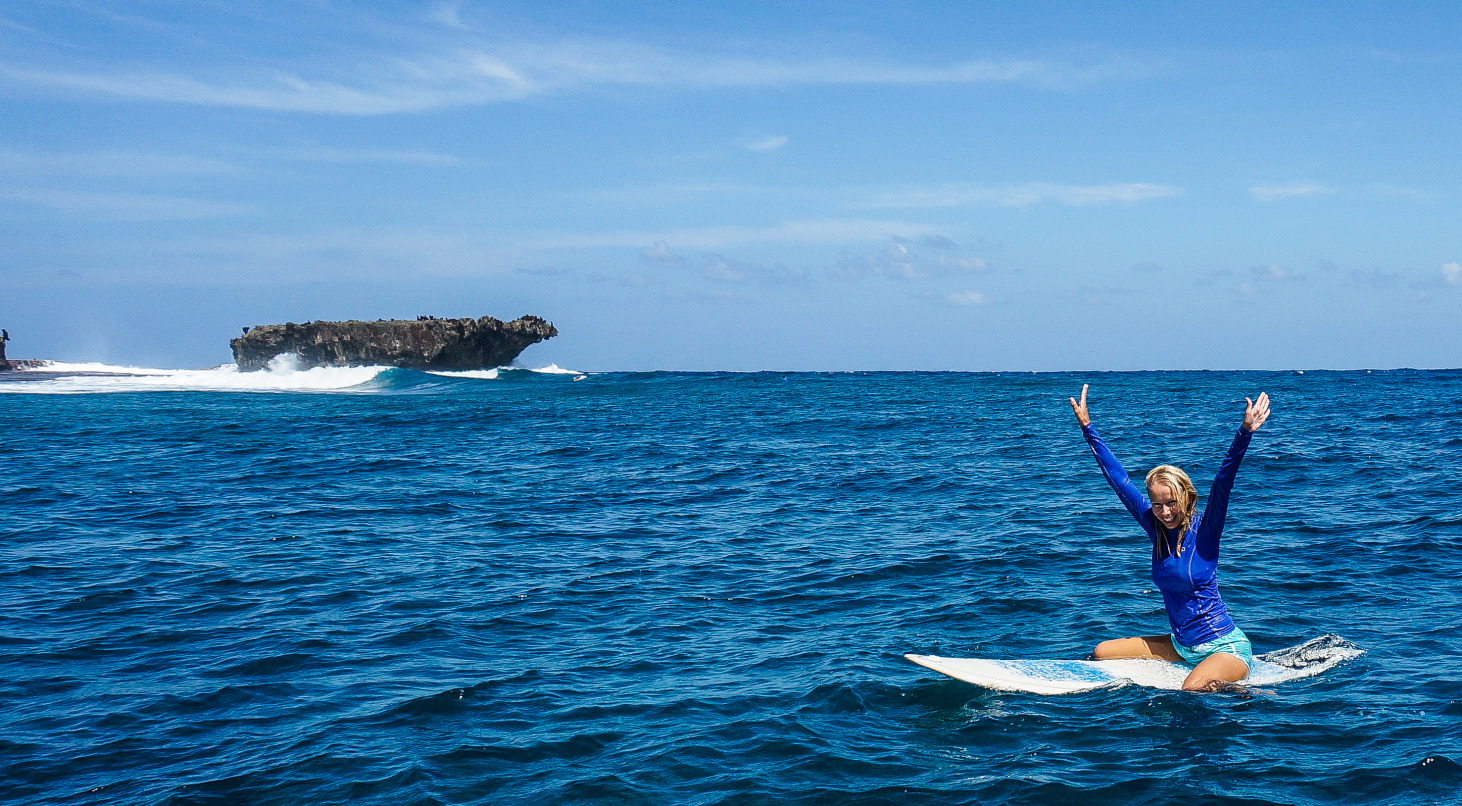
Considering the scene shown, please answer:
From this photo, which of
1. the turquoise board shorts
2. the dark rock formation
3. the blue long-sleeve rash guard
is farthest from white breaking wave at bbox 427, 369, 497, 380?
the turquoise board shorts

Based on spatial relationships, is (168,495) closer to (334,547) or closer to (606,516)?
(334,547)

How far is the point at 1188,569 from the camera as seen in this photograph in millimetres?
8398

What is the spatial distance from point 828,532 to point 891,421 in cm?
2367

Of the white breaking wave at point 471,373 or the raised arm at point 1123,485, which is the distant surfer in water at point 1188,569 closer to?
the raised arm at point 1123,485

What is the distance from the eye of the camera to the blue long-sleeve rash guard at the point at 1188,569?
830cm

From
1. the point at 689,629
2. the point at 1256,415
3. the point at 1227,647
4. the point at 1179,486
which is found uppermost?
the point at 1256,415

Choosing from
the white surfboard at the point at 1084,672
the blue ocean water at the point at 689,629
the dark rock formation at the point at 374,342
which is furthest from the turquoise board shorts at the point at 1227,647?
the dark rock formation at the point at 374,342

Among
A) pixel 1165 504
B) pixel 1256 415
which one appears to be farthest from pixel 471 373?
pixel 1256 415

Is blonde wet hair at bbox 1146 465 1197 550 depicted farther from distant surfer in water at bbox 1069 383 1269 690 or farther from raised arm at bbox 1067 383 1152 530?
raised arm at bbox 1067 383 1152 530

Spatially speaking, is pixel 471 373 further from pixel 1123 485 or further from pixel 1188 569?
pixel 1188 569

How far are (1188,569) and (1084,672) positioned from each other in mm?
1364

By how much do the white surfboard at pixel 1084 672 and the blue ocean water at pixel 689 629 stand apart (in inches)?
5.8

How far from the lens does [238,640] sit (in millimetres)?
10844

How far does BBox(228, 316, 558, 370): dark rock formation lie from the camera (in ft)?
290
